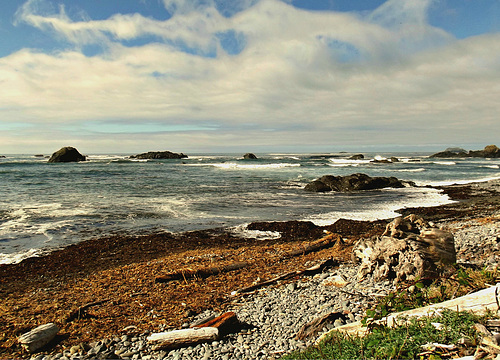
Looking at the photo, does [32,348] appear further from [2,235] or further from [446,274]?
[2,235]

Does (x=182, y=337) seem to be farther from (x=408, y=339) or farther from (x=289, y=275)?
(x=289, y=275)

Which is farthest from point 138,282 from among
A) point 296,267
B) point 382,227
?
point 382,227

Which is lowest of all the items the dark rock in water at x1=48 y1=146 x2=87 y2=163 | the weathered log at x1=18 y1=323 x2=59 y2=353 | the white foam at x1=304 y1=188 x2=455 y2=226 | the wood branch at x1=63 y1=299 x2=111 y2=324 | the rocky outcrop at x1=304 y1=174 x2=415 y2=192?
the white foam at x1=304 y1=188 x2=455 y2=226

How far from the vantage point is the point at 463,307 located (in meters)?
3.34

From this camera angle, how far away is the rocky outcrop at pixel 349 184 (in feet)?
83.3

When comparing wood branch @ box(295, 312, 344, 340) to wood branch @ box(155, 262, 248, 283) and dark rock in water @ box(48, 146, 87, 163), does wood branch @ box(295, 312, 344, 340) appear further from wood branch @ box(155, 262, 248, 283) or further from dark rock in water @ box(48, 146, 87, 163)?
dark rock in water @ box(48, 146, 87, 163)

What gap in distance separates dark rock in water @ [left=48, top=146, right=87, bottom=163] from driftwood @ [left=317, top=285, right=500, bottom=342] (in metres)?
77.2

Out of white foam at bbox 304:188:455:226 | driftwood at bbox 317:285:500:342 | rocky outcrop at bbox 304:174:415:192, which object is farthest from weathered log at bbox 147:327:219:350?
rocky outcrop at bbox 304:174:415:192

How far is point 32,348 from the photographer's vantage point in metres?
4.38

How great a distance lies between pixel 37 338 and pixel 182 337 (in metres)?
2.28

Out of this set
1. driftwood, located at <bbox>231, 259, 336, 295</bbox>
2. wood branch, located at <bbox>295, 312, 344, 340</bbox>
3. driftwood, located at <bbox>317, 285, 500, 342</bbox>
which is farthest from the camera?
driftwood, located at <bbox>231, 259, 336, 295</bbox>

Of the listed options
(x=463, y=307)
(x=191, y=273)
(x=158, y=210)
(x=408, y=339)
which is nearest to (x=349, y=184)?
(x=158, y=210)

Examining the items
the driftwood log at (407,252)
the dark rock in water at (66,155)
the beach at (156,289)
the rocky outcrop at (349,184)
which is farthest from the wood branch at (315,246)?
the dark rock in water at (66,155)

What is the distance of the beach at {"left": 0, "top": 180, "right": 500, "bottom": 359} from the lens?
4562 millimetres
